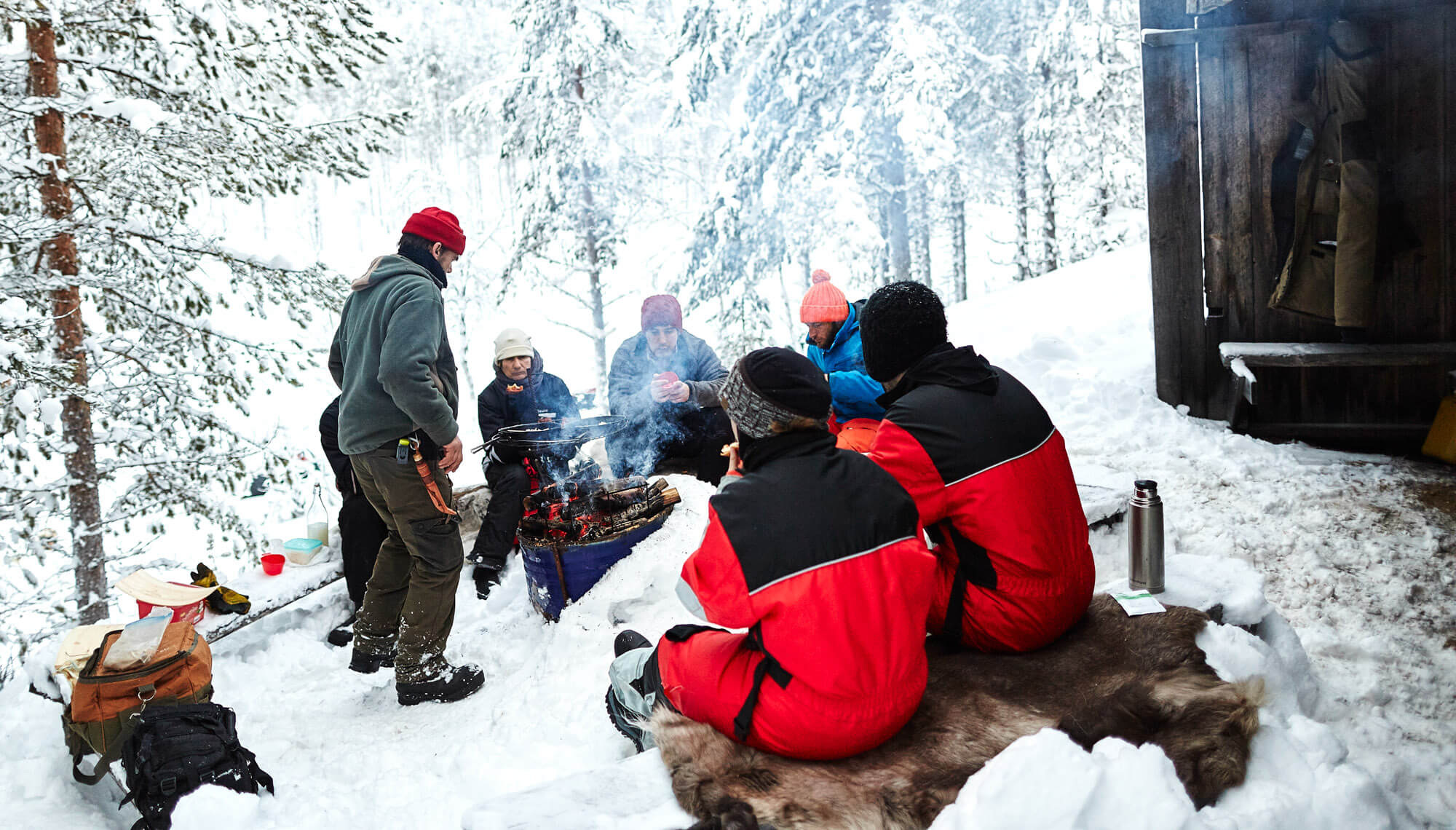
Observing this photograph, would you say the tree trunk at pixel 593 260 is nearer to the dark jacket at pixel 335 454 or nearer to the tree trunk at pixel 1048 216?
the dark jacket at pixel 335 454

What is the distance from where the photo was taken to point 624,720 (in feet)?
9.91

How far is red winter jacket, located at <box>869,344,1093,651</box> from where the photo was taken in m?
2.66

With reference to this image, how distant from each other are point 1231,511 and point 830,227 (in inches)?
363

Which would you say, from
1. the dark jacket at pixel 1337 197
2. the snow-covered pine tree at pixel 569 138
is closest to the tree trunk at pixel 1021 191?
the snow-covered pine tree at pixel 569 138

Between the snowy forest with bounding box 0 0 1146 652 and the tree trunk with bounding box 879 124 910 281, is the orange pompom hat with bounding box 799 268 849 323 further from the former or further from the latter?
the tree trunk with bounding box 879 124 910 281

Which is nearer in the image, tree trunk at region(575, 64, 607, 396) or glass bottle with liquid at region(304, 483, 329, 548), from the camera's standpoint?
glass bottle with liquid at region(304, 483, 329, 548)

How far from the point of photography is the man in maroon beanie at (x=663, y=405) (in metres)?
6.03

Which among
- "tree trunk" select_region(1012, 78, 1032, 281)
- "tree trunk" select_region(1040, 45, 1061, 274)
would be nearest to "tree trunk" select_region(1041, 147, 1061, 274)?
"tree trunk" select_region(1040, 45, 1061, 274)

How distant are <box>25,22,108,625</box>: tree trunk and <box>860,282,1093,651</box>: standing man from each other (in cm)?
517

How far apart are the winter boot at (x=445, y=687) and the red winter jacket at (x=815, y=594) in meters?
2.12

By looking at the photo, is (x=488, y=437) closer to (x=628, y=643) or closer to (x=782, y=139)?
(x=628, y=643)

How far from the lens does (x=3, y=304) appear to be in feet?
15.2

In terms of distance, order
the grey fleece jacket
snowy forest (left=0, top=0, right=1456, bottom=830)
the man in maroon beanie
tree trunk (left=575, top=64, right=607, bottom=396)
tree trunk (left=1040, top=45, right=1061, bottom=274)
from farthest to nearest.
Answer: tree trunk (left=1040, top=45, right=1061, bottom=274)
tree trunk (left=575, top=64, right=607, bottom=396)
the man in maroon beanie
the grey fleece jacket
snowy forest (left=0, top=0, right=1456, bottom=830)

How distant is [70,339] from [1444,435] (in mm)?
8909
